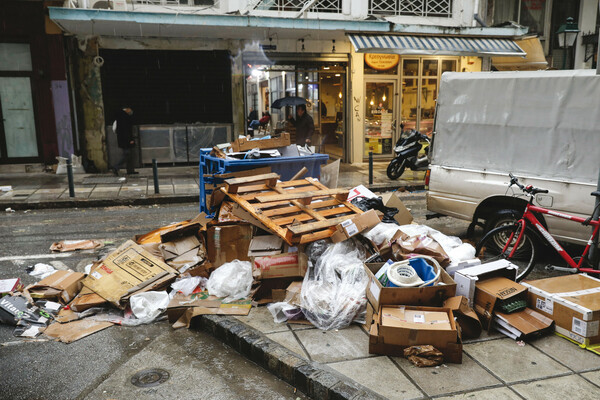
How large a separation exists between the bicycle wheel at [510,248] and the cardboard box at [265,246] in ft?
7.84

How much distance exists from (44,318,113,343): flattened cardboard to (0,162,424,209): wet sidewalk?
6443 mm

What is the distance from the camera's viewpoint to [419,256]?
478 cm

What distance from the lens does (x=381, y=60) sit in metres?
16.3

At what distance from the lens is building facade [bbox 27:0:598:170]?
45.6 feet

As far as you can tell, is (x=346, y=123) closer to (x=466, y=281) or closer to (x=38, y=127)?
(x=38, y=127)

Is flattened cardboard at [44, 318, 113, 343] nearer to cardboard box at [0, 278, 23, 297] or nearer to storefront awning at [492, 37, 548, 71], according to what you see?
cardboard box at [0, 278, 23, 297]

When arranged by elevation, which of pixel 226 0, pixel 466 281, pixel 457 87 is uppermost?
pixel 226 0

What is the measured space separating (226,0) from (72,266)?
10254 millimetres

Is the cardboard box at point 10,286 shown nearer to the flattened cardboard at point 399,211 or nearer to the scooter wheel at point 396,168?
the flattened cardboard at point 399,211

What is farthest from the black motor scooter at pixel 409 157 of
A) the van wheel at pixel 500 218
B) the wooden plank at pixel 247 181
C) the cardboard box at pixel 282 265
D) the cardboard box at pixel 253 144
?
the cardboard box at pixel 282 265

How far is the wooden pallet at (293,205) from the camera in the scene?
5.29 metres

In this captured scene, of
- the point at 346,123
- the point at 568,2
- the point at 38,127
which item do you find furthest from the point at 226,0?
the point at 568,2

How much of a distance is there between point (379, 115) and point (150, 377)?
14126 millimetres

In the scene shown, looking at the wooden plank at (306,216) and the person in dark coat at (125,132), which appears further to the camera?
the person in dark coat at (125,132)
